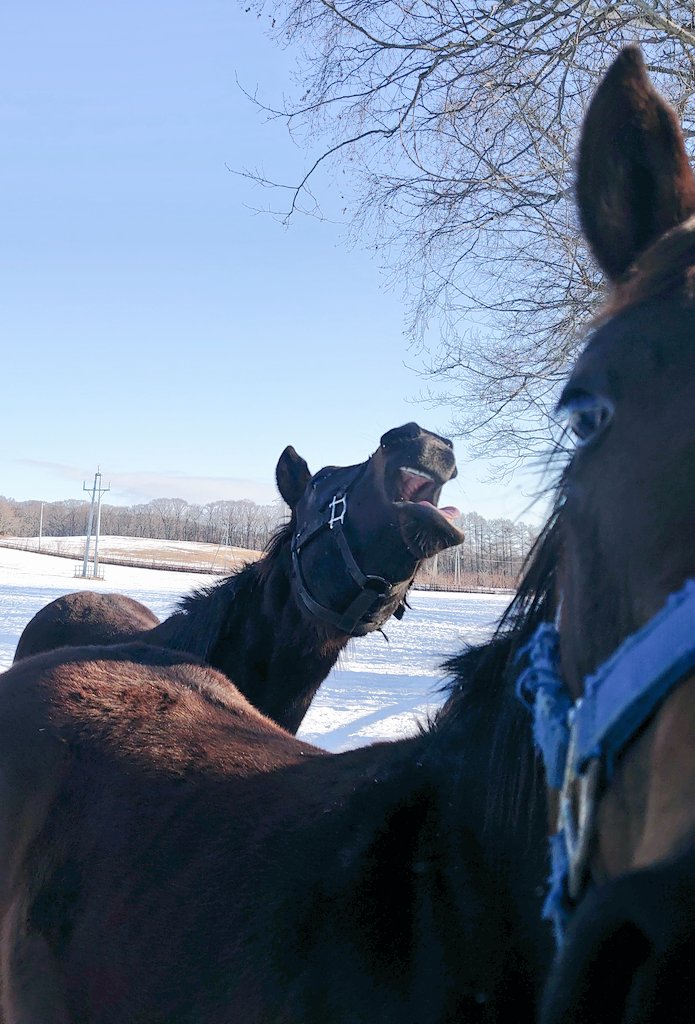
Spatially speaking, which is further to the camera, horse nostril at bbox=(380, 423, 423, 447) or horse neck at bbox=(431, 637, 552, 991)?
horse nostril at bbox=(380, 423, 423, 447)

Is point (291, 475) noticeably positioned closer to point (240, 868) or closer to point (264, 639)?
point (264, 639)

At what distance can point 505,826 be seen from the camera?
1.16m

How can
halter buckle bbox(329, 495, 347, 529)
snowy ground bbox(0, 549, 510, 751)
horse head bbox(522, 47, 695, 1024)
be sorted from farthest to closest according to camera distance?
snowy ground bbox(0, 549, 510, 751) → halter buckle bbox(329, 495, 347, 529) → horse head bbox(522, 47, 695, 1024)

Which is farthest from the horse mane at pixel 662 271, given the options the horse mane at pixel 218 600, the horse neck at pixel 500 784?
the horse mane at pixel 218 600

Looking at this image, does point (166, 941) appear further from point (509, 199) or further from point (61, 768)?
point (509, 199)

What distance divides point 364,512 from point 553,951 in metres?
2.75

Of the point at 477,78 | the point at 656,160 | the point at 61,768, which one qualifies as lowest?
the point at 61,768

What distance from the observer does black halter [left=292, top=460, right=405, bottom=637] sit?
3678 millimetres

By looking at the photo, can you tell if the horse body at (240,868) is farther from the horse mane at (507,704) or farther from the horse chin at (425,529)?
the horse chin at (425,529)

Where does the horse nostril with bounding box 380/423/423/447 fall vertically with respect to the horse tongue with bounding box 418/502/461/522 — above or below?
above

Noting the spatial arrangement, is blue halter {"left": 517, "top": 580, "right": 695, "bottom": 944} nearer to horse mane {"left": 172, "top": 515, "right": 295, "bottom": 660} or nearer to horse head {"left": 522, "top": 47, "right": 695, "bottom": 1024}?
horse head {"left": 522, "top": 47, "right": 695, "bottom": 1024}

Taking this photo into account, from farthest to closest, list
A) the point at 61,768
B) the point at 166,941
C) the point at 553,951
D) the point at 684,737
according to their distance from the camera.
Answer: the point at 61,768, the point at 166,941, the point at 553,951, the point at 684,737

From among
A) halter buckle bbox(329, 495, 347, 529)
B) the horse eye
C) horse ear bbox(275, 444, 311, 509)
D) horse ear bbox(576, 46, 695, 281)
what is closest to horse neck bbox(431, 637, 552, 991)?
the horse eye

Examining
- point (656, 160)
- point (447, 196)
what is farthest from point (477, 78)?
point (656, 160)
